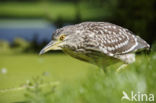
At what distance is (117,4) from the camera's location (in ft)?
19.4

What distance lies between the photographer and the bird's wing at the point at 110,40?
278cm

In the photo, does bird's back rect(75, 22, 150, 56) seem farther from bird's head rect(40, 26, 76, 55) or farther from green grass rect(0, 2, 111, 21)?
green grass rect(0, 2, 111, 21)

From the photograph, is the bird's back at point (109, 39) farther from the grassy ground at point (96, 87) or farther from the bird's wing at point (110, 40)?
the grassy ground at point (96, 87)

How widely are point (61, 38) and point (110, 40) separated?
379 mm

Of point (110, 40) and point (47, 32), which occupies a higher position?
point (110, 40)

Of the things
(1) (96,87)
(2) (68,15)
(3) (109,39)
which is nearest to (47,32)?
(2) (68,15)

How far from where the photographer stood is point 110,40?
9.37 ft

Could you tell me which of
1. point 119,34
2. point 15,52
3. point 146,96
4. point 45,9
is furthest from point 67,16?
point 146,96

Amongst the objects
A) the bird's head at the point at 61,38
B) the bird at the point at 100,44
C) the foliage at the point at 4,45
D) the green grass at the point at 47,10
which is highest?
the bird's head at the point at 61,38

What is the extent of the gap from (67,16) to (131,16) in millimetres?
1023

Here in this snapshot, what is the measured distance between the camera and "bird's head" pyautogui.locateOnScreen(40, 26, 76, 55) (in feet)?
8.36

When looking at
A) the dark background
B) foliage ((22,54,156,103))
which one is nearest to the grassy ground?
foliage ((22,54,156,103))

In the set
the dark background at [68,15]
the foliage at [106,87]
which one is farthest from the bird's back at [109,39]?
the dark background at [68,15]

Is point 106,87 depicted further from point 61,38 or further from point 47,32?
point 47,32
